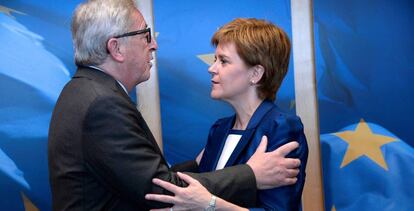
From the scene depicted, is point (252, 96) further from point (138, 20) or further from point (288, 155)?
point (138, 20)

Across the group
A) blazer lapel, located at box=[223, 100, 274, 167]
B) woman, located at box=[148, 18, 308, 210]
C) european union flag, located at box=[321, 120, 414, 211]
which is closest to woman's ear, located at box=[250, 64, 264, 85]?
woman, located at box=[148, 18, 308, 210]

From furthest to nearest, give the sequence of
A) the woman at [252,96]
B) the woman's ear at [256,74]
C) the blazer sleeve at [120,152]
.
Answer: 1. the woman's ear at [256,74]
2. the woman at [252,96]
3. the blazer sleeve at [120,152]

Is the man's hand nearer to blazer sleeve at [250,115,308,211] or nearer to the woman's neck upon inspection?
blazer sleeve at [250,115,308,211]

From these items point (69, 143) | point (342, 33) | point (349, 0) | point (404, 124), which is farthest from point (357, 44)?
point (69, 143)

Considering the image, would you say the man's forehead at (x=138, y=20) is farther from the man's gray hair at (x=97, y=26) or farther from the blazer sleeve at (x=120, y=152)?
the blazer sleeve at (x=120, y=152)

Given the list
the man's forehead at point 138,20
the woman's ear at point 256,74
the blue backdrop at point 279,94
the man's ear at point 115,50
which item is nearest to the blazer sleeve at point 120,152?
the man's ear at point 115,50

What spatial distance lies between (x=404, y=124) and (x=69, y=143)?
6.31ft

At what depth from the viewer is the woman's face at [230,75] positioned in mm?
1600

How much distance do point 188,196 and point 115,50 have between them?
0.51 metres

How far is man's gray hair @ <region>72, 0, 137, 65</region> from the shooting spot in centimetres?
128

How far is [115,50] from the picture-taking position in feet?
4.33

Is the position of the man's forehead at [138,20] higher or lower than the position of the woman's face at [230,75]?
higher

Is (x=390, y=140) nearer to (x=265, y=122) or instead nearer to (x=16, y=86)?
(x=265, y=122)

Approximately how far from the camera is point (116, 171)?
1135 mm
